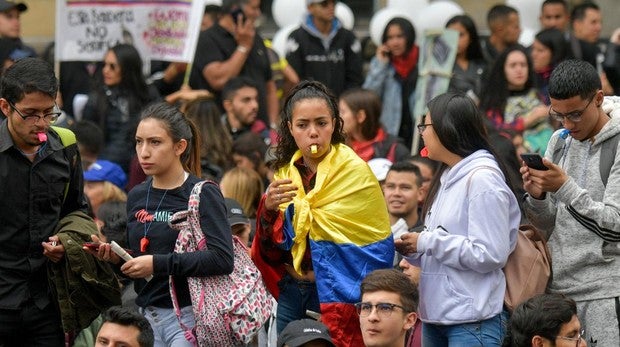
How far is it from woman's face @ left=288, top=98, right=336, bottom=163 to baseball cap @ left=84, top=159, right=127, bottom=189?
3.55 m

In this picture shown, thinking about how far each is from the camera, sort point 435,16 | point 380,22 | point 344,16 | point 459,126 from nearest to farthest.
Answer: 1. point 459,126
2. point 435,16
3. point 380,22
4. point 344,16

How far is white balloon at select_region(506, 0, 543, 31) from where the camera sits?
1477cm

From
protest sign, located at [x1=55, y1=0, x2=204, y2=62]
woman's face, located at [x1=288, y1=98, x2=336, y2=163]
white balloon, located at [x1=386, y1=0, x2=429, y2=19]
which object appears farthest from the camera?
white balloon, located at [x1=386, y1=0, x2=429, y2=19]

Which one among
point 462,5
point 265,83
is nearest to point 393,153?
point 265,83

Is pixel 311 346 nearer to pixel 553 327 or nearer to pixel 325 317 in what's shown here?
pixel 325 317

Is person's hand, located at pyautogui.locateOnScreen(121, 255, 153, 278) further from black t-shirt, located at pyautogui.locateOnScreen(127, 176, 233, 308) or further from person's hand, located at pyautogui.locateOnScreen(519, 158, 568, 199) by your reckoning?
person's hand, located at pyautogui.locateOnScreen(519, 158, 568, 199)

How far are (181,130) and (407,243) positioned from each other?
51.2 inches

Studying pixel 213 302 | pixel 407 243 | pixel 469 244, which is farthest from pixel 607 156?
pixel 213 302

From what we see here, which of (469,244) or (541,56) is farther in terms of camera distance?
(541,56)

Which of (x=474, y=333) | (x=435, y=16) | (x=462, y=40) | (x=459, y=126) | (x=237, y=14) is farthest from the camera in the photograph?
(x=435, y=16)

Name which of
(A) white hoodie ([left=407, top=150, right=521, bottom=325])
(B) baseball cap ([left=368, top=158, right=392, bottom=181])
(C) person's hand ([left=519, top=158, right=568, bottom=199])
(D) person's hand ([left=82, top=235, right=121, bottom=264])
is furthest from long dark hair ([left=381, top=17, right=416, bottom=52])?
(D) person's hand ([left=82, top=235, right=121, bottom=264])

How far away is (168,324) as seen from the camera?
297 inches

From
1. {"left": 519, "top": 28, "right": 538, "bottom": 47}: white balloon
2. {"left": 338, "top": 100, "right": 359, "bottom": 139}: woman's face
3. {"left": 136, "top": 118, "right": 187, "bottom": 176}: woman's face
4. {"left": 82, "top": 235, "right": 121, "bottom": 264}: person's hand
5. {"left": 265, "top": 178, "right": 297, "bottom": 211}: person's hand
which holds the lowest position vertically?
{"left": 82, "top": 235, "right": 121, "bottom": 264}: person's hand

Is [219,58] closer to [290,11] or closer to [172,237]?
[290,11]
